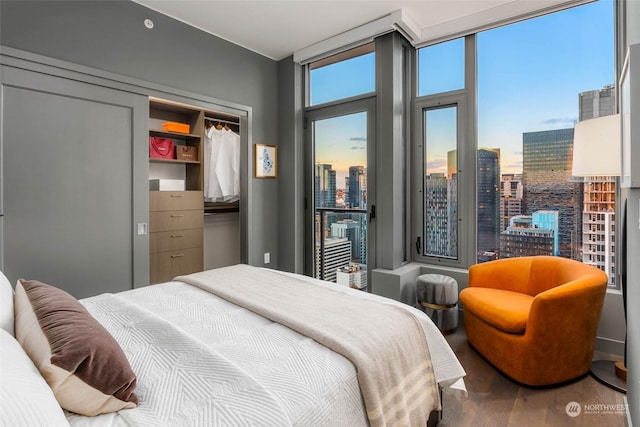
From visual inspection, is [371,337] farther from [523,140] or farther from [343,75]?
[343,75]

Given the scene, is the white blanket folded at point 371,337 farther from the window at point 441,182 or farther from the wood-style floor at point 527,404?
the window at point 441,182

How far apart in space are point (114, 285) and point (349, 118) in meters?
2.74

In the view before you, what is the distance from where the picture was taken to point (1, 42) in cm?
219

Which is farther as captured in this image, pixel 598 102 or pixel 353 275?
pixel 353 275

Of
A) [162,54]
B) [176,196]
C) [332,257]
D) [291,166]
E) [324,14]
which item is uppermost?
[324,14]

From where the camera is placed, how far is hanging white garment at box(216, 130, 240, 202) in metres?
3.90

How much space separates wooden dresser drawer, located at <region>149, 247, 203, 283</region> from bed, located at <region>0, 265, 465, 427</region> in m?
1.57

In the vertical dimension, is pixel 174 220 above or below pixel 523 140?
below

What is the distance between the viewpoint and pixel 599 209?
259 centimetres

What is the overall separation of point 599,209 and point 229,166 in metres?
3.56

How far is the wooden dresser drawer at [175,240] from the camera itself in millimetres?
3311

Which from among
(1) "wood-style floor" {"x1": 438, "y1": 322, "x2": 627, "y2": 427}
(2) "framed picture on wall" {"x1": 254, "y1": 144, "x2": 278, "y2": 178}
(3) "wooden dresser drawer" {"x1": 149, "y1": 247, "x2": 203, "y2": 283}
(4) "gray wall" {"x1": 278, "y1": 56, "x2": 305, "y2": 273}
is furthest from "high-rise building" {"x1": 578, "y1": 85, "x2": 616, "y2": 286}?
(3) "wooden dresser drawer" {"x1": 149, "y1": 247, "x2": 203, "y2": 283}

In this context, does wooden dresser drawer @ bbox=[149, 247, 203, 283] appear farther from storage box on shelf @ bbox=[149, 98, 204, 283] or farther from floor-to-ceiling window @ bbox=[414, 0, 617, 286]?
floor-to-ceiling window @ bbox=[414, 0, 617, 286]

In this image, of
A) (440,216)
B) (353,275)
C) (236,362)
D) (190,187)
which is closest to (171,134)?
(190,187)
